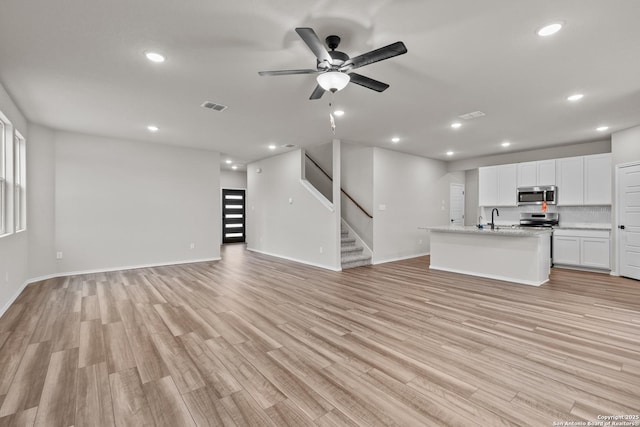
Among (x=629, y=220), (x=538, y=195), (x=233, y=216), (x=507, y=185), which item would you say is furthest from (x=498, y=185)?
(x=233, y=216)

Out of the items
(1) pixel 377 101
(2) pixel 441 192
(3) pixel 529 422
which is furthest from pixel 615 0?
(2) pixel 441 192

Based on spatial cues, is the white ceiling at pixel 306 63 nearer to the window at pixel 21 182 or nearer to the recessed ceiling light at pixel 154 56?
the recessed ceiling light at pixel 154 56

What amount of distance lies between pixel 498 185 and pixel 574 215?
5.55 ft

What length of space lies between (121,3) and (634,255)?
8104mm

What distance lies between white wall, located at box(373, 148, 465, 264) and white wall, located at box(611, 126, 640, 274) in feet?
12.1

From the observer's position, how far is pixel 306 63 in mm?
3055

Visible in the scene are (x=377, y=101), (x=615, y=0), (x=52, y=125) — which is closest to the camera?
(x=615, y=0)

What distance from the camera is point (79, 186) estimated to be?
227 inches

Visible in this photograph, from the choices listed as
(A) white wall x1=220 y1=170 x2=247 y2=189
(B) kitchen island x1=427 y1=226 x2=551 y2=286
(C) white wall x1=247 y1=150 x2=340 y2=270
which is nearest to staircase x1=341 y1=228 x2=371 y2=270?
(C) white wall x1=247 y1=150 x2=340 y2=270

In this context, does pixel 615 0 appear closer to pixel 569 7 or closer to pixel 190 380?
pixel 569 7

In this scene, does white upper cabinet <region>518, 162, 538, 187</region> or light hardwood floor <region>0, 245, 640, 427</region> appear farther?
white upper cabinet <region>518, 162, 538, 187</region>

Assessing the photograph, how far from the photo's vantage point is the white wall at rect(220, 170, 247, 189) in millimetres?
11117

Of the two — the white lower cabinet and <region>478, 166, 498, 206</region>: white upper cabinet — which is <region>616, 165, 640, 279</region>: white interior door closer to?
the white lower cabinet

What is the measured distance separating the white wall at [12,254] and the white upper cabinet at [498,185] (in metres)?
9.36
